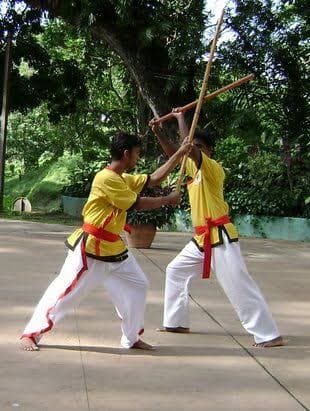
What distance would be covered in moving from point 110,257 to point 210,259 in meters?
0.84

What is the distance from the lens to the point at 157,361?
4.62 meters

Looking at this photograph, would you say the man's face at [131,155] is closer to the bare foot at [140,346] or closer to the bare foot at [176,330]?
the bare foot at [140,346]

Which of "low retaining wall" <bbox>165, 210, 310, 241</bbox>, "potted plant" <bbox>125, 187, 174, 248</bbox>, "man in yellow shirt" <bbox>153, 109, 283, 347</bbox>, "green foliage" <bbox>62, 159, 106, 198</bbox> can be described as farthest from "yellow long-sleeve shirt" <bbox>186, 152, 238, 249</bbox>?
"green foliage" <bbox>62, 159, 106, 198</bbox>

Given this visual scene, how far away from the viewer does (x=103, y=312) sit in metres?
6.05

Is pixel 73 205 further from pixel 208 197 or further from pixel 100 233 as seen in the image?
pixel 100 233

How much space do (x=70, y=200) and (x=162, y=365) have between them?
598 inches

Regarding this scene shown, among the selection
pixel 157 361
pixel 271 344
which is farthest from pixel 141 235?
pixel 157 361

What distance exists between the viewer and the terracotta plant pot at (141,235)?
1055 cm

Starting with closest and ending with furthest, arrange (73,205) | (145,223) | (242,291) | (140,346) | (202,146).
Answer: (140,346) → (242,291) → (202,146) → (145,223) → (73,205)

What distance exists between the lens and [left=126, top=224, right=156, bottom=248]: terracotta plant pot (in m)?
10.5

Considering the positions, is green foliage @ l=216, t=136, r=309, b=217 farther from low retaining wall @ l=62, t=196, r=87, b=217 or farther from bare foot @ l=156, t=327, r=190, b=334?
bare foot @ l=156, t=327, r=190, b=334

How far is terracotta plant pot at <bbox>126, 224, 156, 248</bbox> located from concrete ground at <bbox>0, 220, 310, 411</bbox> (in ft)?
9.71

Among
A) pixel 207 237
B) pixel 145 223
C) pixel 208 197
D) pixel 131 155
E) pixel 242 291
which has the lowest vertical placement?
pixel 242 291

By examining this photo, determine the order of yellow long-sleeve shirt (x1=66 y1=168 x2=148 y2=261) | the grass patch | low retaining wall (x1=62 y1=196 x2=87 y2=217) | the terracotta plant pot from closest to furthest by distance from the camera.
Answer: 1. yellow long-sleeve shirt (x1=66 y1=168 x2=148 y2=261)
2. the terracotta plant pot
3. low retaining wall (x1=62 y1=196 x2=87 y2=217)
4. the grass patch
